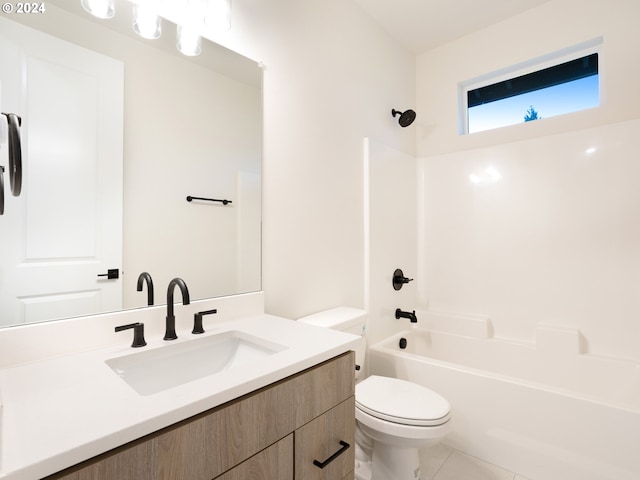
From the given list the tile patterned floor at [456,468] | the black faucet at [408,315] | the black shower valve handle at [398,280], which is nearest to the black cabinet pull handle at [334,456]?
the tile patterned floor at [456,468]

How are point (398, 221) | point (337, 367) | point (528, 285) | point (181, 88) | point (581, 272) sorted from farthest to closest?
point (398, 221), point (528, 285), point (581, 272), point (181, 88), point (337, 367)

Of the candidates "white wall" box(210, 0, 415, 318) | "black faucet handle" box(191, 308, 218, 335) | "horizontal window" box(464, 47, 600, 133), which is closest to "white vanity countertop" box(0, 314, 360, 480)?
"black faucet handle" box(191, 308, 218, 335)

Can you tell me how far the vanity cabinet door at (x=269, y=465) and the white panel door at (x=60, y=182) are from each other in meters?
0.65

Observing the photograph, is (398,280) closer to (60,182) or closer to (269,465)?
(269,465)

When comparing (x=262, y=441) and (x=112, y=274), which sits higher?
(x=112, y=274)

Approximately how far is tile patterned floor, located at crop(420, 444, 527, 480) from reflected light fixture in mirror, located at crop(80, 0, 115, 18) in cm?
236

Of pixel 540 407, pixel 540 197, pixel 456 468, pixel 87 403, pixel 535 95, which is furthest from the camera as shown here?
pixel 535 95

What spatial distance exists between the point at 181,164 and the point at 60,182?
→ 15.4 inches

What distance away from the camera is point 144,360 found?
39.0 inches

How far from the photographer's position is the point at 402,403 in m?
1.46

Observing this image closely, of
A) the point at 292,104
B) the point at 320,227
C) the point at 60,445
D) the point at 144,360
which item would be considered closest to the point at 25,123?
the point at 144,360

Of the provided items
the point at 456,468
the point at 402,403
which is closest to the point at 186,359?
the point at 402,403

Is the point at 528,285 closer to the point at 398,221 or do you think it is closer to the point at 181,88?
the point at 398,221

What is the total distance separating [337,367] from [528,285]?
6.00 ft
